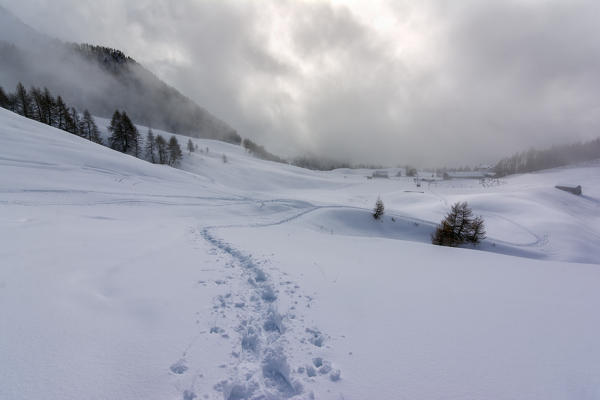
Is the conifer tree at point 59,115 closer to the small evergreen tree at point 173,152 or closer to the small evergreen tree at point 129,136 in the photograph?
the small evergreen tree at point 129,136

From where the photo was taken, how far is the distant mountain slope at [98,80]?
120 metres

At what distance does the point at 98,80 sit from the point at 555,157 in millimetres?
276850

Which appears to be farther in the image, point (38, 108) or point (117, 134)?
point (117, 134)

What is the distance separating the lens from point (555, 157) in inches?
4611

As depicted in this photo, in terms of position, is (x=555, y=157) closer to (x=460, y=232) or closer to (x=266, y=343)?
(x=460, y=232)

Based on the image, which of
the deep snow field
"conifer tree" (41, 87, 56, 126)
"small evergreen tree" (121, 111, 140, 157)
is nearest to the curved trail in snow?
the deep snow field

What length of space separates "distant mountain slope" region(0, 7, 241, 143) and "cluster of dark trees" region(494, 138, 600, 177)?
180m

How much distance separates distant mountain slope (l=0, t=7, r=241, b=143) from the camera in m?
120

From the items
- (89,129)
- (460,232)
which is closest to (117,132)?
(89,129)

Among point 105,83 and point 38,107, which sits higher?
point 105,83

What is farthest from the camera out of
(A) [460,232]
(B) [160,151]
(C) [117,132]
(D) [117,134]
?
(B) [160,151]

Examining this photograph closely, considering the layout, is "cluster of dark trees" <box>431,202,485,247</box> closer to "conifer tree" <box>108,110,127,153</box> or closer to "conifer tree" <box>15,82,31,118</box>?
"conifer tree" <box>108,110,127,153</box>

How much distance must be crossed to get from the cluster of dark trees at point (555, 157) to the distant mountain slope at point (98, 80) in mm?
179734

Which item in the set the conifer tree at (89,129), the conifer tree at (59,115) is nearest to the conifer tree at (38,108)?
the conifer tree at (59,115)
